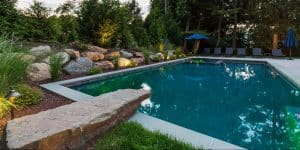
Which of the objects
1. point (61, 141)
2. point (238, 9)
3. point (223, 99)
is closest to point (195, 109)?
point (223, 99)

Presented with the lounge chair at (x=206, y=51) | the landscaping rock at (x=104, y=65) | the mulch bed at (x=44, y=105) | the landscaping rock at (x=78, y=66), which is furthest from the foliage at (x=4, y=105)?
the lounge chair at (x=206, y=51)

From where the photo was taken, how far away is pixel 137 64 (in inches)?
531

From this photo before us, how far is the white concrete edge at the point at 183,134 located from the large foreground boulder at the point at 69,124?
287 millimetres

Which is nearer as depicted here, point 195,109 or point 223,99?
point 195,109

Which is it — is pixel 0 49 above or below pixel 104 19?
below

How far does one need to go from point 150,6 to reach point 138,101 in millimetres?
18260

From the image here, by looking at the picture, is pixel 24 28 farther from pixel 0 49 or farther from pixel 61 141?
pixel 61 141

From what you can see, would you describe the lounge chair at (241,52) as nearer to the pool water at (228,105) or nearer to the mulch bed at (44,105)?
the pool water at (228,105)

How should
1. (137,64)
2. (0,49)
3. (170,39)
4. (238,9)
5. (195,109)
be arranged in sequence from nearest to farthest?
(0,49)
(195,109)
(137,64)
(238,9)
(170,39)

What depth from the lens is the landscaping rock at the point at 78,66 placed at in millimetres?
9703

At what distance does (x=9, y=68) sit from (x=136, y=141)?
2.43 metres

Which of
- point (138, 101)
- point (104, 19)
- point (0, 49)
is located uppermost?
point (104, 19)

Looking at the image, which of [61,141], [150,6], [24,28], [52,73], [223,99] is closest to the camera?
[61,141]

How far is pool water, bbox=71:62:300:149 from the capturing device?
15.5 feet
